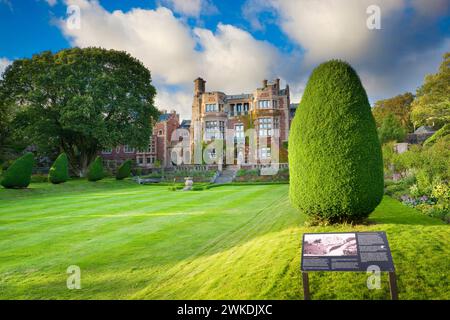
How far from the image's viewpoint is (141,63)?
Result: 136ft

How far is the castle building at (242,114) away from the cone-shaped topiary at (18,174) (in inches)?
1100

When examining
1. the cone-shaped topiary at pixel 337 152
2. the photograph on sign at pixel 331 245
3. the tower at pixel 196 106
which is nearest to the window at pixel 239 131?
the tower at pixel 196 106

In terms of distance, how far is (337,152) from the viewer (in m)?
7.33

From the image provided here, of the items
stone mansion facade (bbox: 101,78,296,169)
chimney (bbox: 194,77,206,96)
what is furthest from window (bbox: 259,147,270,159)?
chimney (bbox: 194,77,206,96)

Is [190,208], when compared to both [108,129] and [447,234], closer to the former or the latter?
[447,234]

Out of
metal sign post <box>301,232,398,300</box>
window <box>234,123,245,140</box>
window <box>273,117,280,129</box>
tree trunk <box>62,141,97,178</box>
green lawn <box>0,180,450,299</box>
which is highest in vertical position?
window <box>273,117,280,129</box>

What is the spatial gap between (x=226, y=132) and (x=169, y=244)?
142 feet

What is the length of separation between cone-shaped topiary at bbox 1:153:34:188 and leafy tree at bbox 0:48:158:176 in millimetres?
8995

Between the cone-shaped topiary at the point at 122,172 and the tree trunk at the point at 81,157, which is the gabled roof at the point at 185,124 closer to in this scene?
the tree trunk at the point at 81,157

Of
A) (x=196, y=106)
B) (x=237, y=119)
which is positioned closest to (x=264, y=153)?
(x=237, y=119)

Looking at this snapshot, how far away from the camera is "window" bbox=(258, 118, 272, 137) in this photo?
1946 inches

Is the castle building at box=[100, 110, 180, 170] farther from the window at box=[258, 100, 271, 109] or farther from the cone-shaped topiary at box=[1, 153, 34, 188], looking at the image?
the cone-shaped topiary at box=[1, 153, 34, 188]

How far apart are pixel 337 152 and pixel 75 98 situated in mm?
31469
